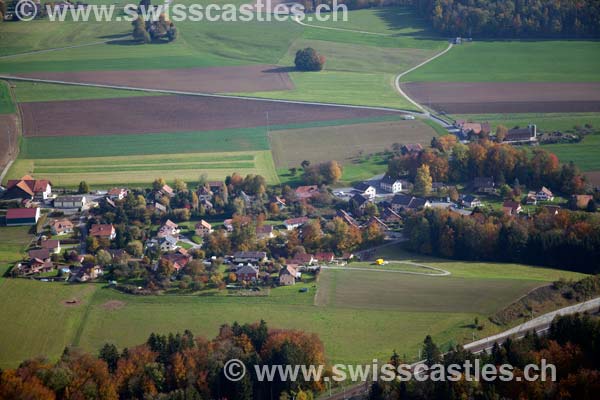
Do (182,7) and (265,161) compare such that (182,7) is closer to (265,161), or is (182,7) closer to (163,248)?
(265,161)

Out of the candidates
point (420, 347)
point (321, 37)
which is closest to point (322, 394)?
point (420, 347)

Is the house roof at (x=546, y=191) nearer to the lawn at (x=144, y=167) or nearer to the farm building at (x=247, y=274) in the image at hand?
the lawn at (x=144, y=167)

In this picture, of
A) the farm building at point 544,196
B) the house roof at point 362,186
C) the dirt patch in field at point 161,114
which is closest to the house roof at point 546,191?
Answer: the farm building at point 544,196

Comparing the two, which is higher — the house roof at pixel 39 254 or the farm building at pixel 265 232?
the house roof at pixel 39 254

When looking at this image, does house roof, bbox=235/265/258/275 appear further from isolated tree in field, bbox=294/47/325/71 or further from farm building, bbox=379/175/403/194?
isolated tree in field, bbox=294/47/325/71

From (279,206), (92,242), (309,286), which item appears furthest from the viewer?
(279,206)

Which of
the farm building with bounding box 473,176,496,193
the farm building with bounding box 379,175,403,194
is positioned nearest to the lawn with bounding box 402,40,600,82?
the farm building with bounding box 473,176,496,193

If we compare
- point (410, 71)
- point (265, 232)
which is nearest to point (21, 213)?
point (265, 232)
